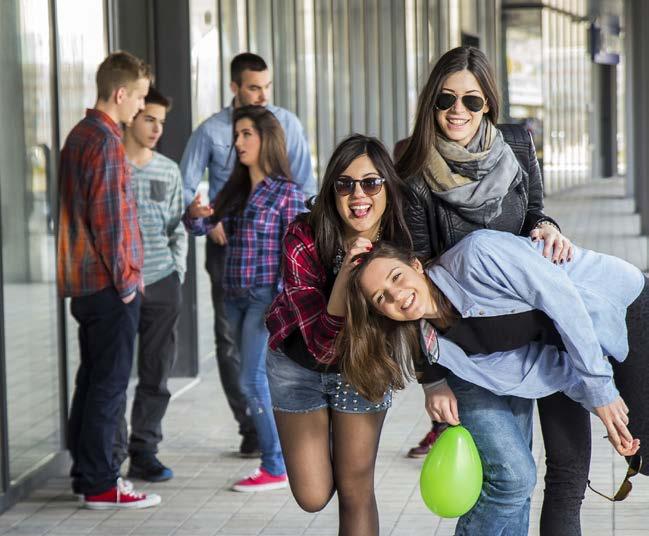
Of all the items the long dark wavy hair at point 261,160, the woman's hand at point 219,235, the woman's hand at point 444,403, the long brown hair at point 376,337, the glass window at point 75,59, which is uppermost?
the glass window at point 75,59

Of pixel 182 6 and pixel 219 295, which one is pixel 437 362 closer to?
pixel 219 295

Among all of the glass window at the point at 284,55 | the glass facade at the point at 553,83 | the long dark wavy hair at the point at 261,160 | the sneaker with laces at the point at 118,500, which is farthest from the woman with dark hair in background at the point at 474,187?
the glass facade at the point at 553,83

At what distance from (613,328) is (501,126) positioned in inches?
34.1

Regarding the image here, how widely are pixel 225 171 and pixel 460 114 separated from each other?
3.09 meters

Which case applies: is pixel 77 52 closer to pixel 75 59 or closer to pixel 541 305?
pixel 75 59

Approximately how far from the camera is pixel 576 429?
13.4 ft

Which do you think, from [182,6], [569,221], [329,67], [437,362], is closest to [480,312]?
[437,362]

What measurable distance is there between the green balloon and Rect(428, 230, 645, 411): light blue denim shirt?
20cm

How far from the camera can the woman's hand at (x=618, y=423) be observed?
3.80 meters

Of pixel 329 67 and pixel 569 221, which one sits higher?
pixel 329 67

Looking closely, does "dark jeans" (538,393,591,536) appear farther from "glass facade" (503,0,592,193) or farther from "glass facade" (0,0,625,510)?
"glass facade" (503,0,592,193)

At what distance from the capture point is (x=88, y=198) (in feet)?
18.4

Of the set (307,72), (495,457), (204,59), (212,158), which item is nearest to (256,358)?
(212,158)

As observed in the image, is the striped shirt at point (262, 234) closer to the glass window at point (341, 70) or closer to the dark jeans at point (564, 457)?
the dark jeans at point (564, 457)
